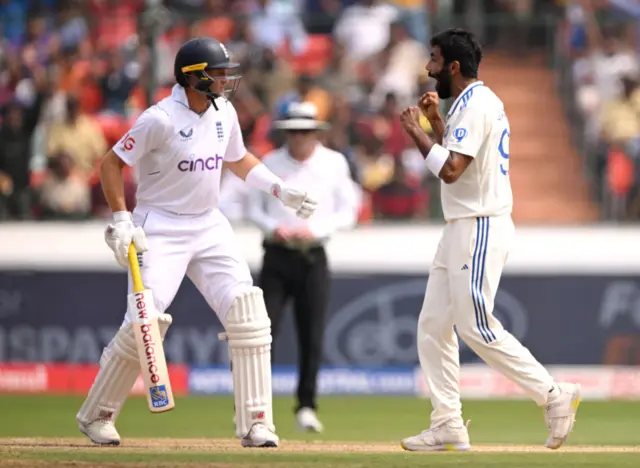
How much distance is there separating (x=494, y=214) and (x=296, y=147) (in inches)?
123

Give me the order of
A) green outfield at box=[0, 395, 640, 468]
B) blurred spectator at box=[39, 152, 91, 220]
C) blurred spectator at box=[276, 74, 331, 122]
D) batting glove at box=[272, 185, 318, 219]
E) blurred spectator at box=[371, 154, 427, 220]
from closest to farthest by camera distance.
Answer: green outfield at box=[0, 395, 640, 468], batting glove at box=[272, 185, 318, 219], blurred spectator at box=[371, 154, 427, 220], blurred spectator at box=[39, 152, 91, 220], blurred spectator at box=[276, 74, 331, 122]

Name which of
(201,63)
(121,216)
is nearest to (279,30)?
(201,63)

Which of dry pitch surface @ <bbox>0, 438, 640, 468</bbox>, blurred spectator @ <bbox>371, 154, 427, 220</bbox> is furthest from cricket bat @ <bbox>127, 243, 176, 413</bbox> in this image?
blurred spectator @ <bbox>371, 154, 427, 220</bbox>

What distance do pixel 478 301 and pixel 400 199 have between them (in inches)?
242

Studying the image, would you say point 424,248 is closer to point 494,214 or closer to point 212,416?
point 212,416

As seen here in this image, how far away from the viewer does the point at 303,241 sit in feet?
31.4

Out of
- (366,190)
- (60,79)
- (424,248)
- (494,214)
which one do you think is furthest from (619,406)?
(60,79)

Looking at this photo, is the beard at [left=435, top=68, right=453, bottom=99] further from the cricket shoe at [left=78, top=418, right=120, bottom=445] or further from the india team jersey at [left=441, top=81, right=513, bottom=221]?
the cricket shoe at [left=78, top=418, right=120, bottom=445]

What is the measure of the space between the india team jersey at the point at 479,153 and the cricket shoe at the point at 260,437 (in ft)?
5.01

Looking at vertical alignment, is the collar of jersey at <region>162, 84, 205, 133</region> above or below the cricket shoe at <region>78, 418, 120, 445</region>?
above

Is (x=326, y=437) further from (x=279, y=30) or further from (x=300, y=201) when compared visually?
(x=279, y=30)

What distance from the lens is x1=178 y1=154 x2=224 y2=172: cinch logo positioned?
7109mm

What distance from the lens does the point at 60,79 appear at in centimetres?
1419

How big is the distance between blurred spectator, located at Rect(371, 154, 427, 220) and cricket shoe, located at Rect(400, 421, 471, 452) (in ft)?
19.4
